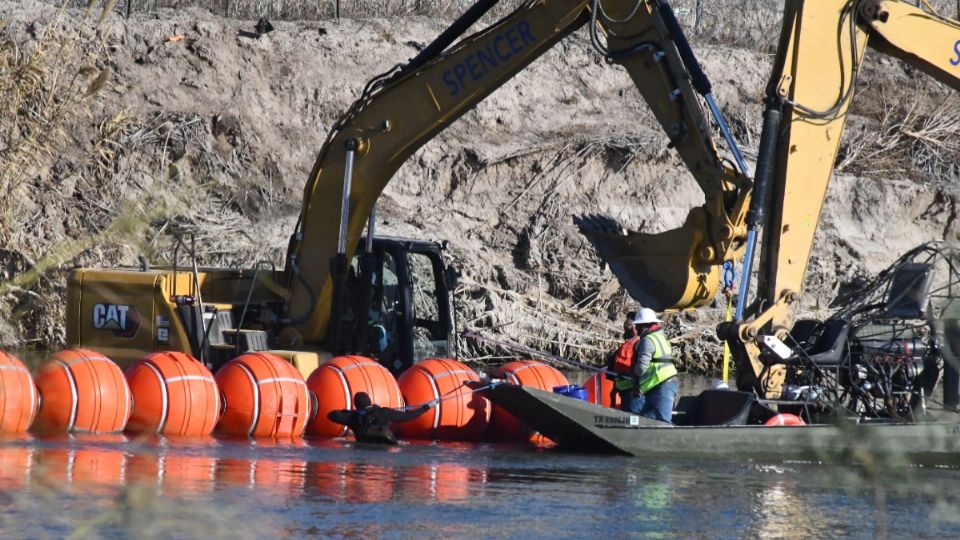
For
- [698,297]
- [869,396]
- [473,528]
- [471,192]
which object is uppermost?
[471,192]

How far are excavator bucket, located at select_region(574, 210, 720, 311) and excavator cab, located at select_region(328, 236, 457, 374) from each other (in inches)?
107

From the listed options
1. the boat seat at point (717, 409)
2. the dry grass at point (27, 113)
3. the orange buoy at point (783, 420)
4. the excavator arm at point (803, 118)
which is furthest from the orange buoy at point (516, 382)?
the dry grass at point (27, 113)

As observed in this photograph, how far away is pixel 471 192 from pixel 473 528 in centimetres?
1978

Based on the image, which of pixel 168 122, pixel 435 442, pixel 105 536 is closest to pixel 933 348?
pixel 435 442

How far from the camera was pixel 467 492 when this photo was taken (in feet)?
40.1

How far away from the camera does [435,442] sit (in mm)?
16125

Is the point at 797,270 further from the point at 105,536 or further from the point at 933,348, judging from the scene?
the point at 105,536

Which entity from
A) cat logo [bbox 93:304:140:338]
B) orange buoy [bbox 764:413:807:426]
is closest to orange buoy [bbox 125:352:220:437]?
cat logo [bbox 93:304:140:338]

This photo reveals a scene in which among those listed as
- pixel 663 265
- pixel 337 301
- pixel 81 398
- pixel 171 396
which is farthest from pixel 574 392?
pixel 81 398

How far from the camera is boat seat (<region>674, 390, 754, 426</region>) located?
49.0ft

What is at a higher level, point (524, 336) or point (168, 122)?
point (168, 122)

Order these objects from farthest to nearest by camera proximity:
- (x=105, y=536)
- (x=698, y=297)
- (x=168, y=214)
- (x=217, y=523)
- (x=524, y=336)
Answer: (x=524, y=336) < (x=698, y=297) < (x=105, y=536) < (x=217, y=523) < (x=168, y=214)

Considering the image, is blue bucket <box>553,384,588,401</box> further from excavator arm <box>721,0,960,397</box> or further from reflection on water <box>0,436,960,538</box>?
excavator arm <box>721,0,960,397</box>

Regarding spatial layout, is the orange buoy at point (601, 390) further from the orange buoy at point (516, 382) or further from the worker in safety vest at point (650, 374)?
the worker in safety vest at point (650, 374)
